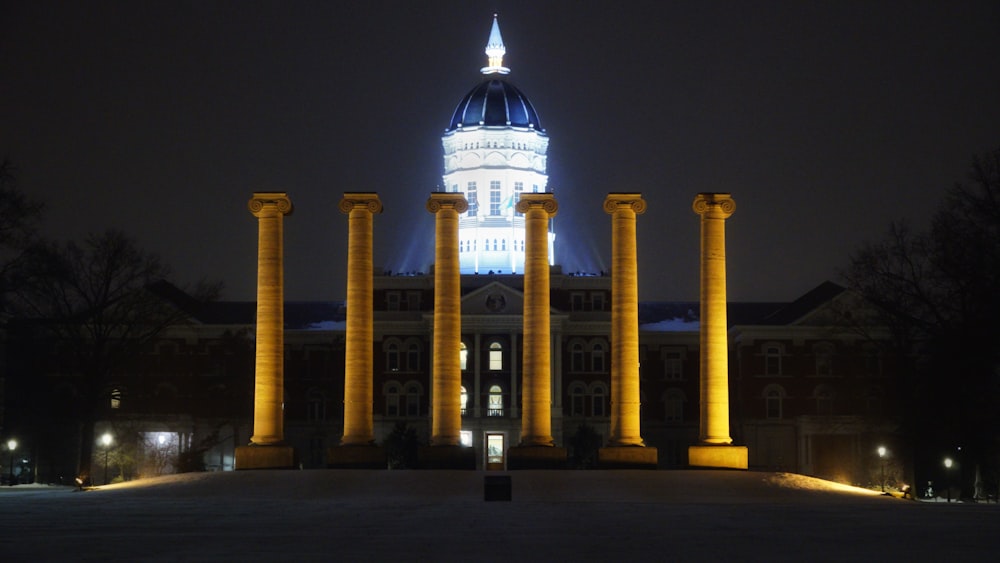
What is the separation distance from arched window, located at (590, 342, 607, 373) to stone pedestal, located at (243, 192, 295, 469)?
6224 cm

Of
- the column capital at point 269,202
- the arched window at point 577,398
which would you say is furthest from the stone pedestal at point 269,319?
the arched window at point 577,398

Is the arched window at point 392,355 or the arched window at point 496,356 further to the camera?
the arched window at point 392,355

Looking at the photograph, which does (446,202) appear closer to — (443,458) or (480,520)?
(443,458)

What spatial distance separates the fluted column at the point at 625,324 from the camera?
89375 mm

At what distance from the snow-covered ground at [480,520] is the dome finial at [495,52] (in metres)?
104

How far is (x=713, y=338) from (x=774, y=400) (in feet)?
194

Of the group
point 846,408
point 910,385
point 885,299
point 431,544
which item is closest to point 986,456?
point 910,385

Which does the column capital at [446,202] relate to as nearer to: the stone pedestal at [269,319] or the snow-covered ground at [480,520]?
the stone pedestal at [269,319]

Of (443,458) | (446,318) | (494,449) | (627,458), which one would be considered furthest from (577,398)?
(627,458)

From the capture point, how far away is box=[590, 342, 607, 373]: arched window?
484 feet

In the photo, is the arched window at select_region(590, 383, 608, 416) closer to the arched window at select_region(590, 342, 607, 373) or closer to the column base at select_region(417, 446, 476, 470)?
the arched window at select_region(590, 342, 607, 373)

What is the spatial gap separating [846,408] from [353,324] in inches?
2538

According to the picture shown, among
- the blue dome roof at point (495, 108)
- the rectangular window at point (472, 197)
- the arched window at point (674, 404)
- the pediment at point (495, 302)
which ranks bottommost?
the arched window at point (674, 404)

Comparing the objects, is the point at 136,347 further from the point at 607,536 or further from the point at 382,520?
the point at 607,536
